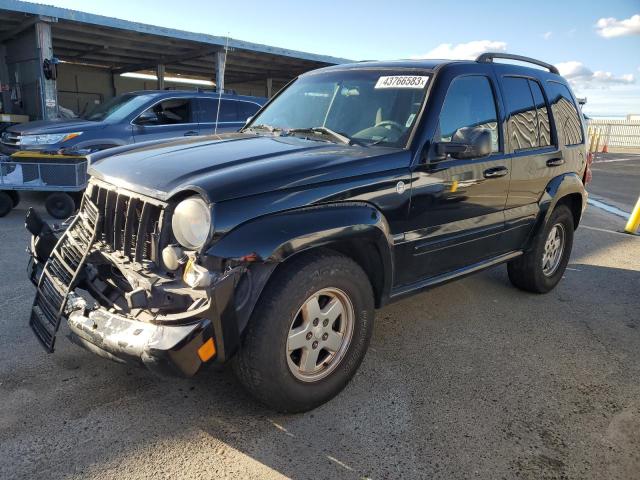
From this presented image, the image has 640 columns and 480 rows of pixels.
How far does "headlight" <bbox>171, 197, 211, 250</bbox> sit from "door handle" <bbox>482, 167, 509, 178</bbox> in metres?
2.16

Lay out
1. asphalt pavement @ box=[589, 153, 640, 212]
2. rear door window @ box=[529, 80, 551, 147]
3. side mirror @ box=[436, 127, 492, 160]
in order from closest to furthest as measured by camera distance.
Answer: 1. side mirror @ box=[436, 127, 492, 160]
2. rear door window @ box=[529, 80, 551, 147]
3. asphalt pavement @ box=[589, 153, 640, 212]

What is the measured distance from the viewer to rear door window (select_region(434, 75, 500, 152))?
3.33m

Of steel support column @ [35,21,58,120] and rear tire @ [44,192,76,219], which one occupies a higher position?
steel support column @ [35,21,58,120]

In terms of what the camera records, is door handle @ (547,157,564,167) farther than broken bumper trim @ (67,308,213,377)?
Yes

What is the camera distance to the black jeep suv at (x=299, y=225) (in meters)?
2.33

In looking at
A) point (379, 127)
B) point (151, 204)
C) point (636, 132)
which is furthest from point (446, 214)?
point (636, 132)

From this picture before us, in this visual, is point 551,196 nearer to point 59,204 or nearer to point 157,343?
point 157,343

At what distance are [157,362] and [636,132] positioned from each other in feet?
130

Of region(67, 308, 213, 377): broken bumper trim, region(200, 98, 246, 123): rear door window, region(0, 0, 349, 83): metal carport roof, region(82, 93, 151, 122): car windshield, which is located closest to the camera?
region(67, 308, 213, 377): broken bumper trim

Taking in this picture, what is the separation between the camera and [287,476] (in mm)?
2295

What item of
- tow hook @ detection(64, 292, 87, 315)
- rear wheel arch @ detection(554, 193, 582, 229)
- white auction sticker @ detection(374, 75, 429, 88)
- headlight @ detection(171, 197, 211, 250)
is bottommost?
tow hook @ detection(64, 292, 87, 315)

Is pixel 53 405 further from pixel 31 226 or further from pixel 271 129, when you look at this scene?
pixel 271 129

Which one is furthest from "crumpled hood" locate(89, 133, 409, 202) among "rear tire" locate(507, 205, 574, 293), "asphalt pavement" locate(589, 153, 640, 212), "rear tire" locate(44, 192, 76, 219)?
"asphalt pavement" locate(589, 153, 640, 212)

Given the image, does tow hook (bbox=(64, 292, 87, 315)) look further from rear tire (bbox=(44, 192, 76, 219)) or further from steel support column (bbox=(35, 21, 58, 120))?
steel support column (bbox=(35, 21, 58, 120))
